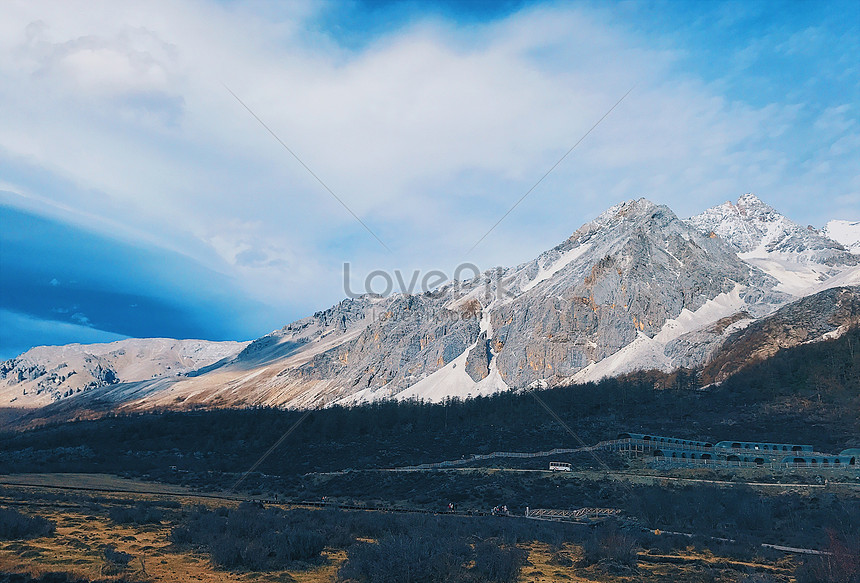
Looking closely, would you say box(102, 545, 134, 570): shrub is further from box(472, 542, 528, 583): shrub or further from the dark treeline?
the dark treeline

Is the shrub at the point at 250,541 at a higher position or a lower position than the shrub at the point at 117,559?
lower

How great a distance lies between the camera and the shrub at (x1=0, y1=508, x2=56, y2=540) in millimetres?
21766

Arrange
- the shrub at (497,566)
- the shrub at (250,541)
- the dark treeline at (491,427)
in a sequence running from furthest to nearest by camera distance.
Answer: the dark treeline at (491,427), the shrub at (250,541), the shrub at (497,566)

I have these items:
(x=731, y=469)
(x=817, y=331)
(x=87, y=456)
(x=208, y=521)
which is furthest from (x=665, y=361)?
(x=208, y=521)

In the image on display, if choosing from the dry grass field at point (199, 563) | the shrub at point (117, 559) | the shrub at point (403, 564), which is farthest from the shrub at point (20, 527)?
the shrub at point (403, 564)

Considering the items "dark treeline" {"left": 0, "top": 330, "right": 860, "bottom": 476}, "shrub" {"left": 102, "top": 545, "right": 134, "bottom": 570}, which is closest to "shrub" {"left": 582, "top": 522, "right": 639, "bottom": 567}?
"shrub" {"left": 102, "top": 545, "right": 134, "bottom": 570}

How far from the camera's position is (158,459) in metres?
96.9

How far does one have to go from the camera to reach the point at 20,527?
72.6 ft

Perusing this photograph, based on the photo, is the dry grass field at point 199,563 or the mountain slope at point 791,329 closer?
the dry grass field at point 199,563

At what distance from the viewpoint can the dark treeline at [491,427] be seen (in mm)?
86500

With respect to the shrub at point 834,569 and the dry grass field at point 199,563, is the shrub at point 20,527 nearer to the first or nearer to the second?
the dry grass field at point 199,563

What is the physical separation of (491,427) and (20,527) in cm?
9310

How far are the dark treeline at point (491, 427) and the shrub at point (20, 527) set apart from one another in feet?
182

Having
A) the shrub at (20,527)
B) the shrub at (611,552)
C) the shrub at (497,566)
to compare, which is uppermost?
the shrub at (20,527)
